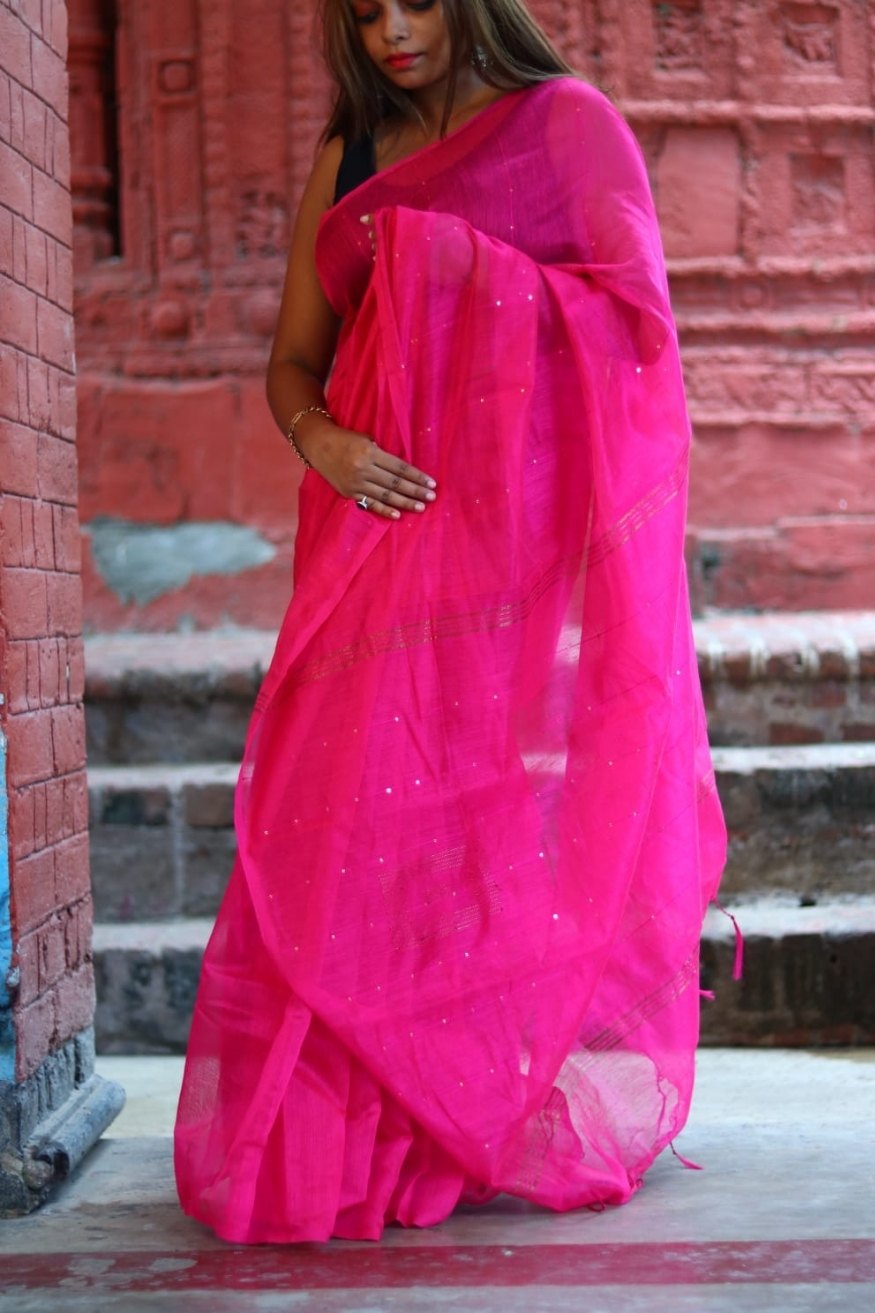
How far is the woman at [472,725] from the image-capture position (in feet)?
5.76

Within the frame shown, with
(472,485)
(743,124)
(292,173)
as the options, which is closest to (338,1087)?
(472,485)

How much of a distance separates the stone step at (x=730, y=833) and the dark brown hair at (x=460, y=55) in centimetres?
166

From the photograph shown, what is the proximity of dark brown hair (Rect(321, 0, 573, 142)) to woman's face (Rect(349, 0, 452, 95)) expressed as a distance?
0.05ft

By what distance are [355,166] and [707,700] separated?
187cm

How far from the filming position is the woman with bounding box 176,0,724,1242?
5.76ft

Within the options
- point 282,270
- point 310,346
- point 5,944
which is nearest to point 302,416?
point 310,346

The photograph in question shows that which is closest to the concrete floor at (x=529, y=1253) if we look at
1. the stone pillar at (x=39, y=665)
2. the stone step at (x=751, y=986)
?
the stone pillar at (x=39, y=665)

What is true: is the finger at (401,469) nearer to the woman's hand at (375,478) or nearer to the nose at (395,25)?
the woman's hand at (375,478)

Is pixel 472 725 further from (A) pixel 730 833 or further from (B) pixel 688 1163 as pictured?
(A) pixel 730 833

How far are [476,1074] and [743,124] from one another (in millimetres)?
3260

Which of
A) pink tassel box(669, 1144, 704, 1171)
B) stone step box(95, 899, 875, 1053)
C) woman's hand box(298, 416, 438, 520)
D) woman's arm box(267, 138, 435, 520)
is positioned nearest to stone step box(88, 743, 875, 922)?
stone step box(95, 899, 875, 1053)

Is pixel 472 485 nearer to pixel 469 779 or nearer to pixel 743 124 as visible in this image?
pixel 469 779

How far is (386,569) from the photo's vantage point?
1836 millimetres

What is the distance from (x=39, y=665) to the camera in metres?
2.09
